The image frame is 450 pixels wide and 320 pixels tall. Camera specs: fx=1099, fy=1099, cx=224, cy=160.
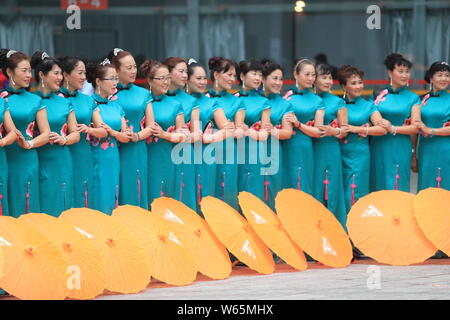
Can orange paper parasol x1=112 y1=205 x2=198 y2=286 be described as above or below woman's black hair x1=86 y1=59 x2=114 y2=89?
below

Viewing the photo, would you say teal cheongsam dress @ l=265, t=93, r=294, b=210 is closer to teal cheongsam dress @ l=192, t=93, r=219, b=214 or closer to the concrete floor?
teal cheongsam dress @ l=192, t=93, r=219, b=214

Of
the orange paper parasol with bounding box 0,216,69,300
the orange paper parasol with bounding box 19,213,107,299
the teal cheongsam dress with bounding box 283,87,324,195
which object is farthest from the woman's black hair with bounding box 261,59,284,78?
the orange paper parasol with bounding box 0,216,69,300

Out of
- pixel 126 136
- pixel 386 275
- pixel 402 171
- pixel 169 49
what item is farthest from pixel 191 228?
pixel 169 49

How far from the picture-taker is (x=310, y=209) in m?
8.68

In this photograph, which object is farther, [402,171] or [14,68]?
[402,171]

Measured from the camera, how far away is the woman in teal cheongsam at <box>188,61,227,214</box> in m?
8.94

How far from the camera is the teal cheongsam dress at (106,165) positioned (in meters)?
8.45

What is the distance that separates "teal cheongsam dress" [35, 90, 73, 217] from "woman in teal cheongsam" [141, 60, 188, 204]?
840mm

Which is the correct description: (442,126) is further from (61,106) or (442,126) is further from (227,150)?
(61,106)

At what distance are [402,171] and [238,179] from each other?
141 centimetres

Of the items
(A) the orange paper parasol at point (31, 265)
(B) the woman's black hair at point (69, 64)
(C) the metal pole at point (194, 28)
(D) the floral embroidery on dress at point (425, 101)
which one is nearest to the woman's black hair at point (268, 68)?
(D) the floral embroidery on dress at point (425, 101)

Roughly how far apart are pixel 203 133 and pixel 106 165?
0.96 m

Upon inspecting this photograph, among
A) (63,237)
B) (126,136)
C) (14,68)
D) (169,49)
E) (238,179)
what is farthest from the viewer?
(169,49)

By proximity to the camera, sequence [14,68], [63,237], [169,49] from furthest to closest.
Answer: [169,49] < [14,68] < [63,237]
